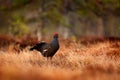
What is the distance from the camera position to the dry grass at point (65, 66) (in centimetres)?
994

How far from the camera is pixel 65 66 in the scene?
43.6 ft

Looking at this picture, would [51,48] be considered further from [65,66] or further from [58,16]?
[58,16]

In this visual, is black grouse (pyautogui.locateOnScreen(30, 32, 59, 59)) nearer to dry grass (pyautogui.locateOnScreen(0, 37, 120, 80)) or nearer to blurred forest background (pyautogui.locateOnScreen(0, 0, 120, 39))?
dry grass (pyautogui.locateOnScreen(0, 37, 120, 80))

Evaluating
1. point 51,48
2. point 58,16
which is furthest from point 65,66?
point 58,16

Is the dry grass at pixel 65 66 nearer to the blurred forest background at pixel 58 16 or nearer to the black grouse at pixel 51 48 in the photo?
the black grouse at pixel 51 48

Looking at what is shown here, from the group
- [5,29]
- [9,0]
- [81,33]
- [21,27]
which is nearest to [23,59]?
[21,27]

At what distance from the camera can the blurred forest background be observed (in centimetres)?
3044

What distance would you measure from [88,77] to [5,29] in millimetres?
33268

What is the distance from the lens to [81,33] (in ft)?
152

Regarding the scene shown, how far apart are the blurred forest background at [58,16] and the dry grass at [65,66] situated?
31.1 ft

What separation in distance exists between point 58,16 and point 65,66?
1712 cm

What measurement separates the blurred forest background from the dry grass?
9487 mm

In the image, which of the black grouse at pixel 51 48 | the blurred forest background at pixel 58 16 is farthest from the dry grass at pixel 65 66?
the blurred forest background at pixel 58 16

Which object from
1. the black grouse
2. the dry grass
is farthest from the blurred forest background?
the black grouse
